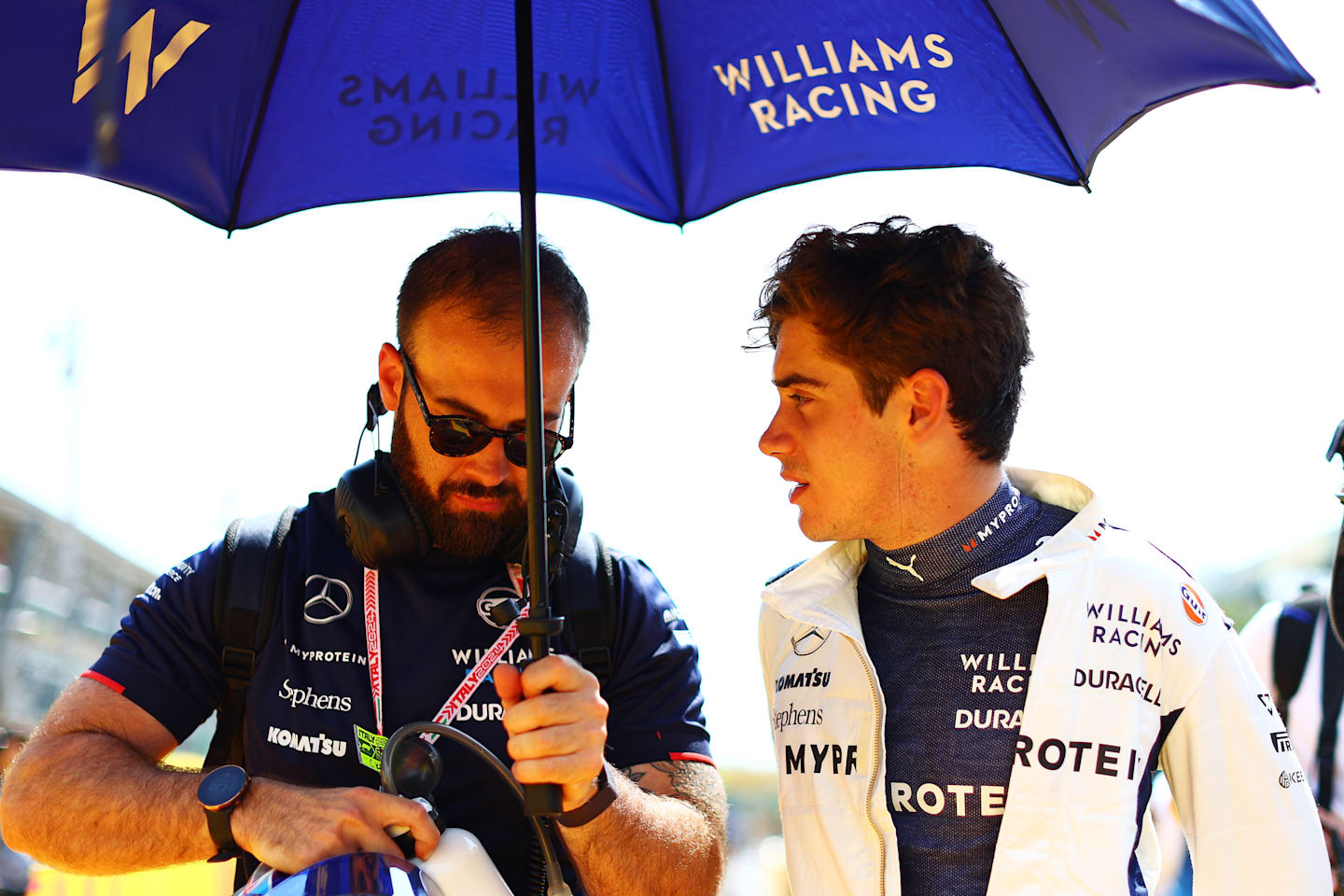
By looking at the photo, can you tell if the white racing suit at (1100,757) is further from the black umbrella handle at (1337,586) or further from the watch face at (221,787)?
the watch face at (221,787)

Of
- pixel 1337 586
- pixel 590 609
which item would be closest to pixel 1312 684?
pixel 1337 586

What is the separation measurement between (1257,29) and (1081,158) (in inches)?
21.2

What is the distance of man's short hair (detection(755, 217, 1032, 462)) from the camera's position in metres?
2.64

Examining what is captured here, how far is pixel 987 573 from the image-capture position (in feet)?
7.94

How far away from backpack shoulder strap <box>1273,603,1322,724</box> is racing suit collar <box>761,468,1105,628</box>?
1.83 metres

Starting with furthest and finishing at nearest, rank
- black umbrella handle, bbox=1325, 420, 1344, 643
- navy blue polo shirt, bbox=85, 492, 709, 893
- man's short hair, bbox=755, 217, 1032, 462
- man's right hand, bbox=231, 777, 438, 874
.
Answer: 1. black umbrella handle, bbox=1325, 420, 1344, 643
2. man's short hair, bbox=755, 217, 1032, 462
3. navy blue polo shirt, bbox=85, 492, 709, 893
4. man's right hand, bbox=231, 777, 438, 874

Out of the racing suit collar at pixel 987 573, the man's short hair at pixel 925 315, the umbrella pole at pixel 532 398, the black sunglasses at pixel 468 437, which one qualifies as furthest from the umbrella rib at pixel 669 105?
the racing suit collar at pixel 987 573

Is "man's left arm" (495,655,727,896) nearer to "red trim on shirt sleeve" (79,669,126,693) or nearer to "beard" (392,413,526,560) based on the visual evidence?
"beard" (392,413,526,560)

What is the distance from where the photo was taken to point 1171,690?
2207 millimetres

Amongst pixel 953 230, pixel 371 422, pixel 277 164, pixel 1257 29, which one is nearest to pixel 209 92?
pixel 277 164

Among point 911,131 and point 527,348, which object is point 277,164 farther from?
point 911,131

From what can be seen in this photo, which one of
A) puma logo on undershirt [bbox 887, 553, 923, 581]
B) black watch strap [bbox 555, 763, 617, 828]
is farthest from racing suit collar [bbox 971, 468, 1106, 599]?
black watch strap [bbox 555, 763, 617, 828]

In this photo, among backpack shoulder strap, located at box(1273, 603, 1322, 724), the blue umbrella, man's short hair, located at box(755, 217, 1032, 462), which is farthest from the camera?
backpack shoulder strap, located at box(1273, 603, 1322, 724)

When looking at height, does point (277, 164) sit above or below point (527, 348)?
above
